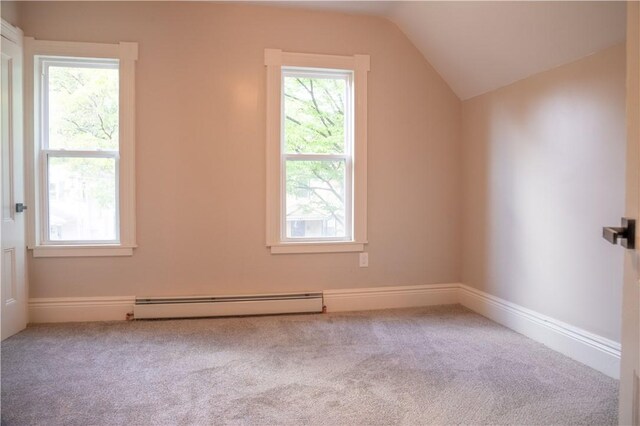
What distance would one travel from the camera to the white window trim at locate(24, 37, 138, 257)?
299 cm

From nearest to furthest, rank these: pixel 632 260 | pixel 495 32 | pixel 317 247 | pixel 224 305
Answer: pixel 632 260
pixel 495 32
pixel 224 305
pixel 317 247

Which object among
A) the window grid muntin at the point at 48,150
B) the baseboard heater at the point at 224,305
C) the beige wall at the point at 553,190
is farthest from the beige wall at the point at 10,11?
the beige wall at the point at 553,190

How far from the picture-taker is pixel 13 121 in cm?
283

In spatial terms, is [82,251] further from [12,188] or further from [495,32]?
[495,32]

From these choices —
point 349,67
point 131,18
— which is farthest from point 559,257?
point 131,18

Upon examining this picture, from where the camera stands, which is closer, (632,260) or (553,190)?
(632,260)

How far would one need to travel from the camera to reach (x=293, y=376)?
7.08ft

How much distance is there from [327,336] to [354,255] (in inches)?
34.3

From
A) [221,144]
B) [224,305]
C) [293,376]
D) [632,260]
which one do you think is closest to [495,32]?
[632,260]

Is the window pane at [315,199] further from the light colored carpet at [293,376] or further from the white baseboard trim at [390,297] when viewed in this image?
the light colored carpet at [293,376]

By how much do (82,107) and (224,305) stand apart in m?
1.98

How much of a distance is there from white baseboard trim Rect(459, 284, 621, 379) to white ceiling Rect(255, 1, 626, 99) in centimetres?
170

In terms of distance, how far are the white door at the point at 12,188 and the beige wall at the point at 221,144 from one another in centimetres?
17

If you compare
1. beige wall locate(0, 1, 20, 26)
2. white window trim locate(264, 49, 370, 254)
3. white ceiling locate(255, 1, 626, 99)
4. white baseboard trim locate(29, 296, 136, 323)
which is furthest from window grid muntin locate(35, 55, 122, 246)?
white ceiling locate(255, 1, 626, 99)
